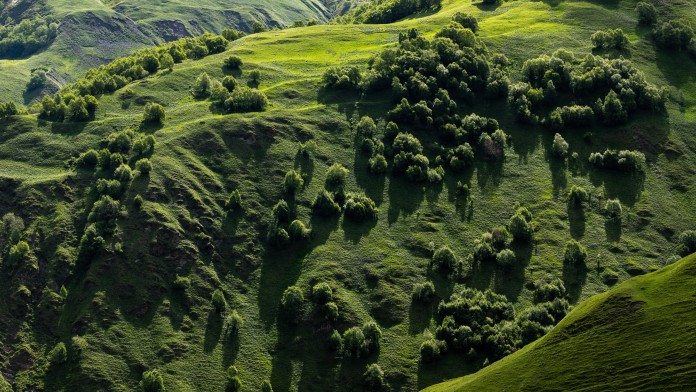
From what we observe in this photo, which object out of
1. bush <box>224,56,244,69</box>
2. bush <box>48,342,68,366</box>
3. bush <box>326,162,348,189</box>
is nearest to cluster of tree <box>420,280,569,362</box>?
bush <box>326,162,348,189</box>

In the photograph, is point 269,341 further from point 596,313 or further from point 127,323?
point 596,313

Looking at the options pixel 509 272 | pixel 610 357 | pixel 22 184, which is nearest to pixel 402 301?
pixel 509 272

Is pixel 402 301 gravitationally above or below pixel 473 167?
below

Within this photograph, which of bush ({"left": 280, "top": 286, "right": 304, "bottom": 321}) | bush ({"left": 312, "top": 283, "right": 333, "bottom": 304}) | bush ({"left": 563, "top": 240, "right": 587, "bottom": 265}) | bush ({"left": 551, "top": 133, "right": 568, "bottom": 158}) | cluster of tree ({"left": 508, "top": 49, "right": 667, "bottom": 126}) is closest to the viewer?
bush ({"left": 280, "top": 286, "right": 304, "bottom": 321})

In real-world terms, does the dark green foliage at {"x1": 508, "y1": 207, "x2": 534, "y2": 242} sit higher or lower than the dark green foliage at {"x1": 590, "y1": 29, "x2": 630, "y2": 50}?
lower

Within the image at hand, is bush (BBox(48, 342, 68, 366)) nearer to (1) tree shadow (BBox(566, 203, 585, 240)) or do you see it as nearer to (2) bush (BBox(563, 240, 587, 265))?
(2) bush (BBox(563, 240, 587, 265))

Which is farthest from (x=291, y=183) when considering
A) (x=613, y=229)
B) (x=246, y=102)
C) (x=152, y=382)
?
(x=613, y=229)
